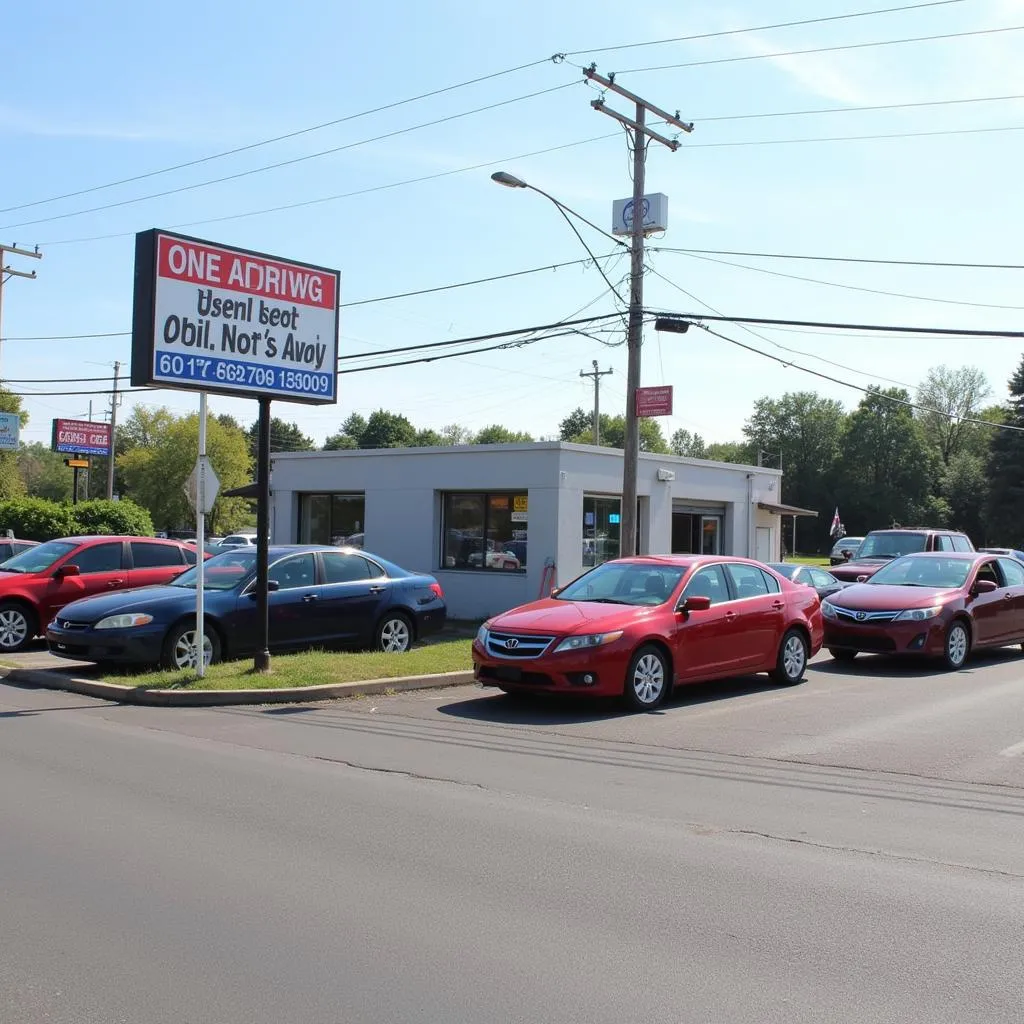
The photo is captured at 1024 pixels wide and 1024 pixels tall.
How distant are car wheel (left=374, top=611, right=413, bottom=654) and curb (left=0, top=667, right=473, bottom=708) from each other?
2.16 meters

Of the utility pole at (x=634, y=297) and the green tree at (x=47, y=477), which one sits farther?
the green tree at (x=47, y=477)

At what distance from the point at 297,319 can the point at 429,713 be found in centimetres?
534

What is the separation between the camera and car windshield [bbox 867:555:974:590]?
1559cm

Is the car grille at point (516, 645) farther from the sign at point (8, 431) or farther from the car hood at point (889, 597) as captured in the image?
the sign at point (8, 431)

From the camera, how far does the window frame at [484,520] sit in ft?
70.1

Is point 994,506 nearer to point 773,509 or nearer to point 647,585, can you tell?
point 773,509

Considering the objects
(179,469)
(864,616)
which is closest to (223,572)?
(864,616)

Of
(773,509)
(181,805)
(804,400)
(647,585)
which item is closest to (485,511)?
(773,509)

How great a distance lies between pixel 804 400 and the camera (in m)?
109

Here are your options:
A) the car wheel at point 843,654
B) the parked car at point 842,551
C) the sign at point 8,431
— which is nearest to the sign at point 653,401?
the car wheel at point 843,654

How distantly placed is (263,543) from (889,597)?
843cm

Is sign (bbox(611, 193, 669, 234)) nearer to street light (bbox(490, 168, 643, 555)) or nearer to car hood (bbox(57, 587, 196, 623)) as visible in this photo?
street light (bbox(490, 168, 643, 555))

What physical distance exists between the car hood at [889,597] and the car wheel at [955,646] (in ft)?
1.33

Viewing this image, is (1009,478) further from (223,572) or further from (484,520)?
(223,572)
